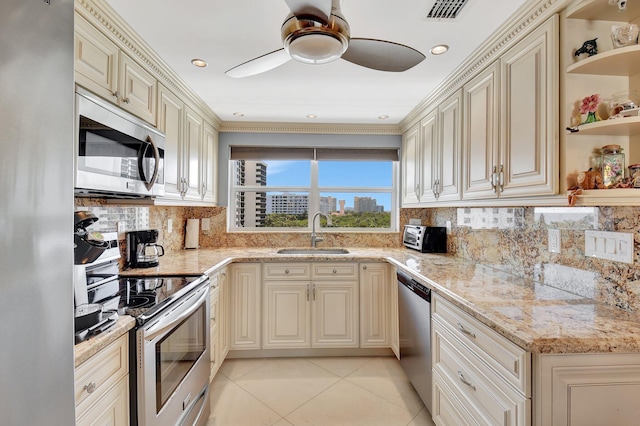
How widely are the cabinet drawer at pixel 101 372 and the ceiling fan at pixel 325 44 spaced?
1319 millimetres

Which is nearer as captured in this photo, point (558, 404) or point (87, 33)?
point (558, 404)

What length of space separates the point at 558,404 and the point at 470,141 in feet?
4.75

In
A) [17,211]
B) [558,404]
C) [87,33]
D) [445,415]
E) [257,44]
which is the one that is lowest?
[445,415]

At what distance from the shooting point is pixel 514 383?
1100mm

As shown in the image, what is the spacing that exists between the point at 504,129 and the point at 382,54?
76 cm

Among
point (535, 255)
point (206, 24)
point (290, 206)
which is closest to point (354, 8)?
point (206, 24)

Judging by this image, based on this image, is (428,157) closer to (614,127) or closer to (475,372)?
(614,127)

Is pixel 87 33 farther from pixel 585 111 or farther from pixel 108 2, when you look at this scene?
pixel 585 111

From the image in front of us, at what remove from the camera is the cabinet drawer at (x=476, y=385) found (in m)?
1.10

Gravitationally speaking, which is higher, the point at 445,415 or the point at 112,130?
the point at 112,130

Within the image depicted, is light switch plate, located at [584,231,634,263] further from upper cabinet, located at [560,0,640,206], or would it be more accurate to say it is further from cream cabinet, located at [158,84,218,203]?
cream cabinet, located at [158,84,218,203]

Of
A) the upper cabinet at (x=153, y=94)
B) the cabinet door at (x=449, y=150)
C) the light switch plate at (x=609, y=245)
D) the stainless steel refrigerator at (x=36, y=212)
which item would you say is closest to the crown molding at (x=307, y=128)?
the upper cabinet at (x=153, y=94)

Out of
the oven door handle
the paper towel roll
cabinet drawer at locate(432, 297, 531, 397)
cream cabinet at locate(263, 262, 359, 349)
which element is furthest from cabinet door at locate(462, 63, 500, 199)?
the paper towel roll

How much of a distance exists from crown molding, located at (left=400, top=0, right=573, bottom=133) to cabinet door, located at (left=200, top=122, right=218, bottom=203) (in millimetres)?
2013
